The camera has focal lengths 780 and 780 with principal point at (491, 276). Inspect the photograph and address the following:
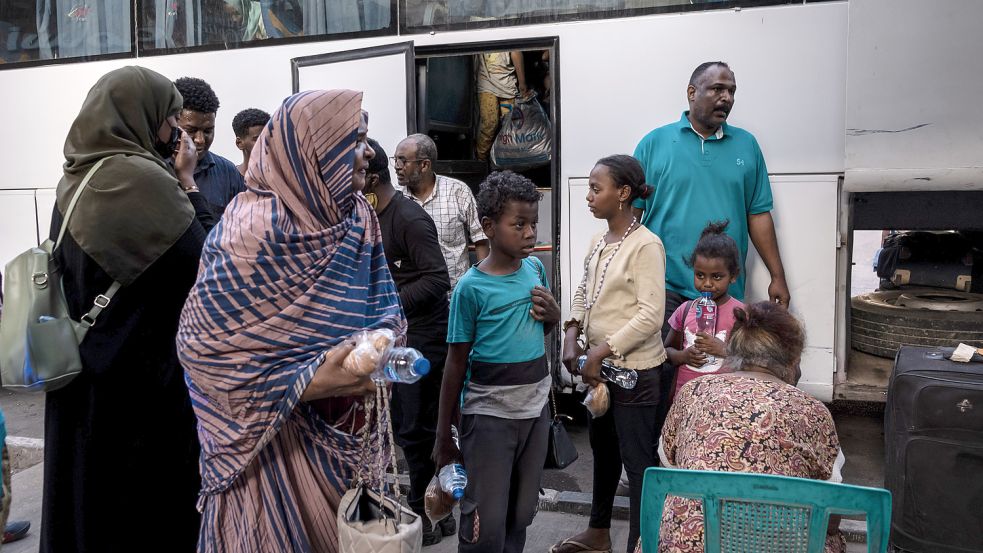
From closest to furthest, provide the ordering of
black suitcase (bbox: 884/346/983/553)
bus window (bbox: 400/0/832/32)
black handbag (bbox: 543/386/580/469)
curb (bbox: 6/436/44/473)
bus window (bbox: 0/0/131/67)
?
black suitcase (bbox: 884/346/983/553)
black handbag (bbox: 543/386/580/469)
bus window (bbox: 400/0/832/32)
curb (bbox: 6/436/44/473)
bus window (bbox: 0/0/131/67)

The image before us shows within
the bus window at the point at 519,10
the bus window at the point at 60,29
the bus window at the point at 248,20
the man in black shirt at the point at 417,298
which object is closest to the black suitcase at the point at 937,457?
the man in black shirt at the point at 417,298

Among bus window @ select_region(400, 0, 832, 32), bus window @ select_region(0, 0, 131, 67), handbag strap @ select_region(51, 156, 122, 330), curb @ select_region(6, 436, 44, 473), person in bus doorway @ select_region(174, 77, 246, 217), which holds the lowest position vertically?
curb @ select_region(6, 436, 44, 473)

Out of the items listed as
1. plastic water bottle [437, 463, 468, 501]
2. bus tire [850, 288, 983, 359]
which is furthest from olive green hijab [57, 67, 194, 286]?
bus tire [850, 288, 983, 359]

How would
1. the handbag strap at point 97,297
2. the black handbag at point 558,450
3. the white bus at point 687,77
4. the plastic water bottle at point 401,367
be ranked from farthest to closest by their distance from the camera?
1. the white bus at point 687,77
2. the black handbag at point 558,450
3. the handbag strap at point 97,297
4. the plastic water bottle at point 401,367

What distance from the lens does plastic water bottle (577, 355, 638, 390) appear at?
3.13 metres

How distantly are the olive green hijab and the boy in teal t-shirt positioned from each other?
1021mm

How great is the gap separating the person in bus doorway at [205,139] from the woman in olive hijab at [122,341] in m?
1.29

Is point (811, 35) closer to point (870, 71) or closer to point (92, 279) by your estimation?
point (870, 71)

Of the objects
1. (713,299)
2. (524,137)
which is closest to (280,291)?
(713,299)

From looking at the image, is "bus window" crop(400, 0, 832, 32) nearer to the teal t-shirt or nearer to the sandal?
the teal t-shirt

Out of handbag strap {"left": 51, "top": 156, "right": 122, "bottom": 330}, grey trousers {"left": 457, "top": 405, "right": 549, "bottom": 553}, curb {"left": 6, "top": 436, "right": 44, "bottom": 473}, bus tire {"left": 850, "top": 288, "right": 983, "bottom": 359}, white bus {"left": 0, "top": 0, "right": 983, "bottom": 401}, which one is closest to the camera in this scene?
handbag strap {"left": 51, "top": 156, "right": 122, "bottom": 330}

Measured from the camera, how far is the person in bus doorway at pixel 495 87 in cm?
602

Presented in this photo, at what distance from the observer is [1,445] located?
2.29m

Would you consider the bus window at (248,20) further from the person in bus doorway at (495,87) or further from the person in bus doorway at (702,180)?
the person in bus doorway at (702,180)
